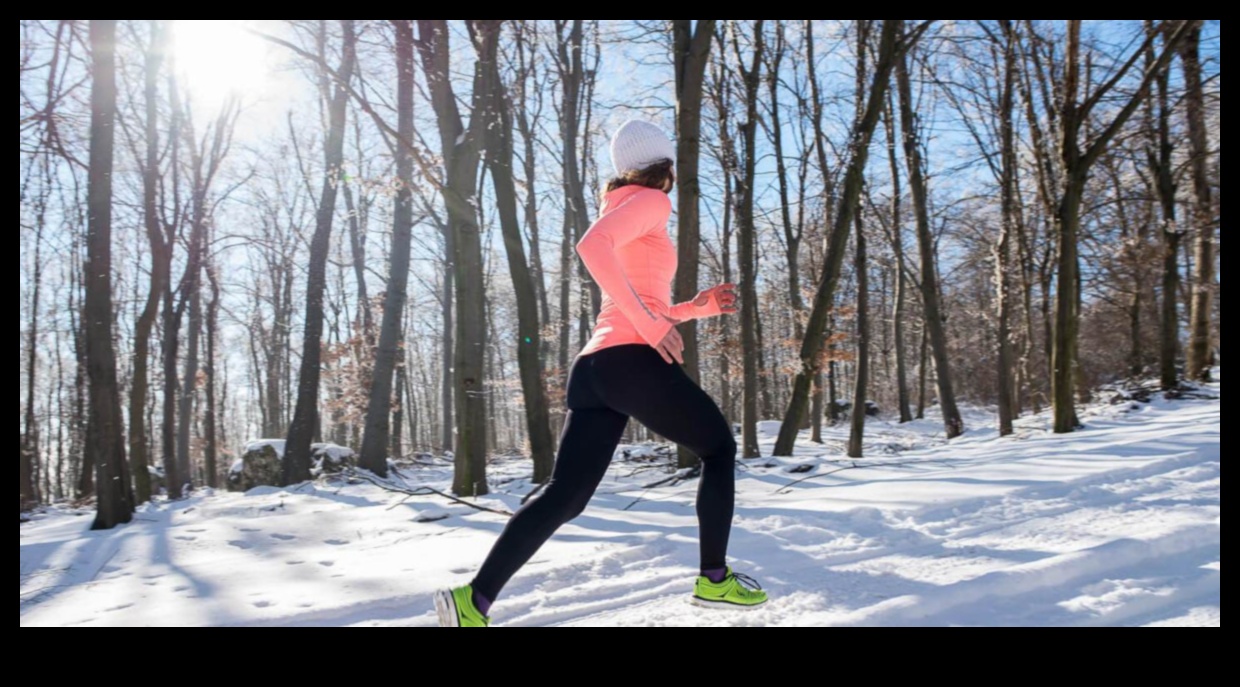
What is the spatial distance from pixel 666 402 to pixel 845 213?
6413mm

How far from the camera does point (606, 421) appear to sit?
7.37 feet

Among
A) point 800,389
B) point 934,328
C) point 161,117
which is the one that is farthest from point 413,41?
point 934,328

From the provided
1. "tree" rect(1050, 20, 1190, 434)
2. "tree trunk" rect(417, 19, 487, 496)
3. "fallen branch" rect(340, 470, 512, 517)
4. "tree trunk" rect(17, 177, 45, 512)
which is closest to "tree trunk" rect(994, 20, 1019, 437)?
"tree" rect(1050, 20, 1190, 434)

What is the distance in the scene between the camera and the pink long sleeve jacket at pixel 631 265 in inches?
85.9

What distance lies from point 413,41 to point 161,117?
311 inches

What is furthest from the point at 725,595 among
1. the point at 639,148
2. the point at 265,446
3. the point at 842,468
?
the point at 265,446

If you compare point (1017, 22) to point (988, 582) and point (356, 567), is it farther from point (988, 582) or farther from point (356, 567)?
point (356, 567)

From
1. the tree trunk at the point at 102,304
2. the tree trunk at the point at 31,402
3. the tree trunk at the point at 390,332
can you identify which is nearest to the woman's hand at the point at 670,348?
the tree trunk at the point at 102,304

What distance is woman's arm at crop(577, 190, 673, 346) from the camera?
2174mm

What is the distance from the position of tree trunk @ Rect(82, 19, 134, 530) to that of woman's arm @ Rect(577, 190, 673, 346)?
22.6 ft

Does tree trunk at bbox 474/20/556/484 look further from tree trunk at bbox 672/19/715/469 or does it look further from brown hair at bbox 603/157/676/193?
brown hair at bbox 603/157/676/193

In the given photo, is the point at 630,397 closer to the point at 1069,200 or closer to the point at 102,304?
the point at 102,304
